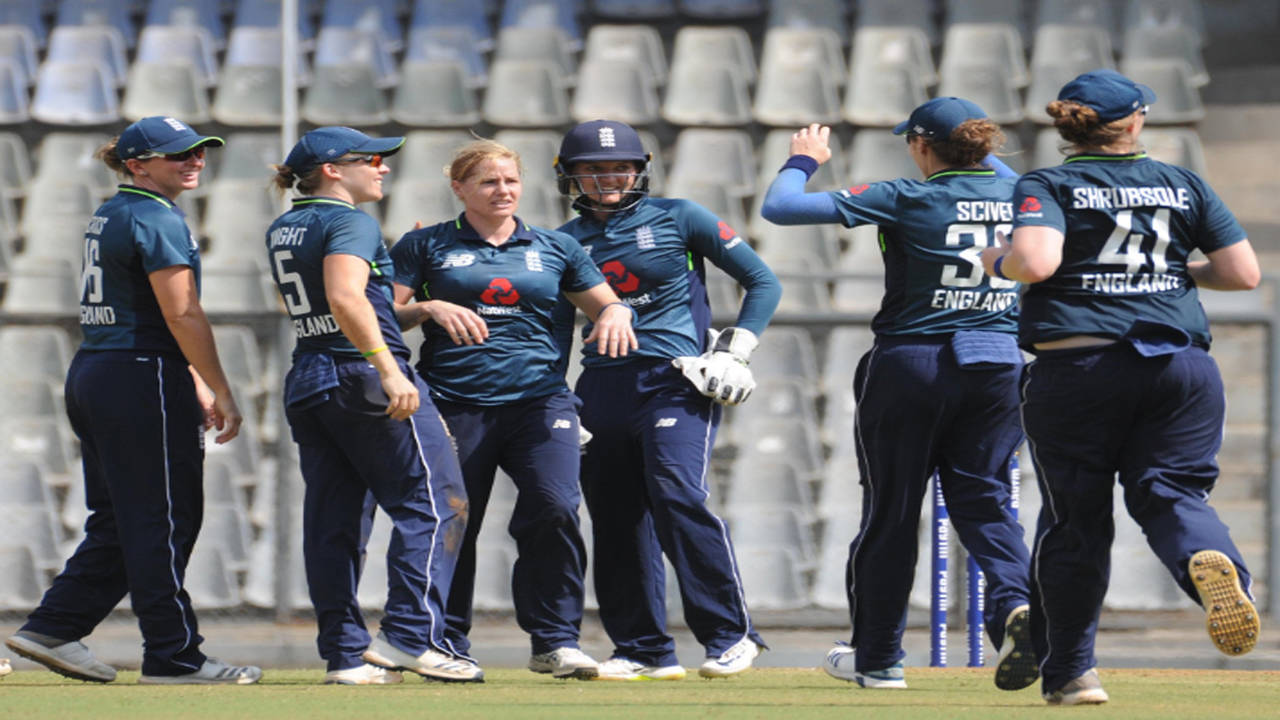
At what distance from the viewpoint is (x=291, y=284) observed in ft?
15.3

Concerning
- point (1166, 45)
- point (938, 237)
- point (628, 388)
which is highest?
point (1166, 45)

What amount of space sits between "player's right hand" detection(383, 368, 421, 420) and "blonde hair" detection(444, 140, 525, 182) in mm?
766

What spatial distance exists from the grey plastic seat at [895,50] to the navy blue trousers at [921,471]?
20.9 ft

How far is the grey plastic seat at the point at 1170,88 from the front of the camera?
1013 centimetres

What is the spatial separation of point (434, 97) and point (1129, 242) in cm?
759

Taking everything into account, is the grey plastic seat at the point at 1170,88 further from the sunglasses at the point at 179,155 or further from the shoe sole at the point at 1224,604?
the shoe sole at the point at 1224,604

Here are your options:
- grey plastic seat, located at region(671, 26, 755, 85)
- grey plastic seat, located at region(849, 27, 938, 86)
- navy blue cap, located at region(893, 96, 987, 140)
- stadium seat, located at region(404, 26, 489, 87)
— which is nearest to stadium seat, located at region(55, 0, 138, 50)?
stadium seat, located at region(404, 26, 489, 87)

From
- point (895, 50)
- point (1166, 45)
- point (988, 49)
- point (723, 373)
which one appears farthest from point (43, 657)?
point (1166, 45)

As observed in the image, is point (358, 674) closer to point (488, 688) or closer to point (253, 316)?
point (488, 688)

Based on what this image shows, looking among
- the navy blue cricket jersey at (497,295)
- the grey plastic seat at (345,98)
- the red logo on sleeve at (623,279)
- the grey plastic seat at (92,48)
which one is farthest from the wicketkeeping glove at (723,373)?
the grey plastic seat at (92,48)

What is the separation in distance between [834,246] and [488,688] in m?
5.45

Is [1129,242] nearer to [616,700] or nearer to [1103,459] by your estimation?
[1103,459]

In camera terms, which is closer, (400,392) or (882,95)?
(400,392)

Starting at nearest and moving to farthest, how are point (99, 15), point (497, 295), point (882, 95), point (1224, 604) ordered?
point (1224, 604) < point (497, 295) < point (882, 95) < point (99, 15)
